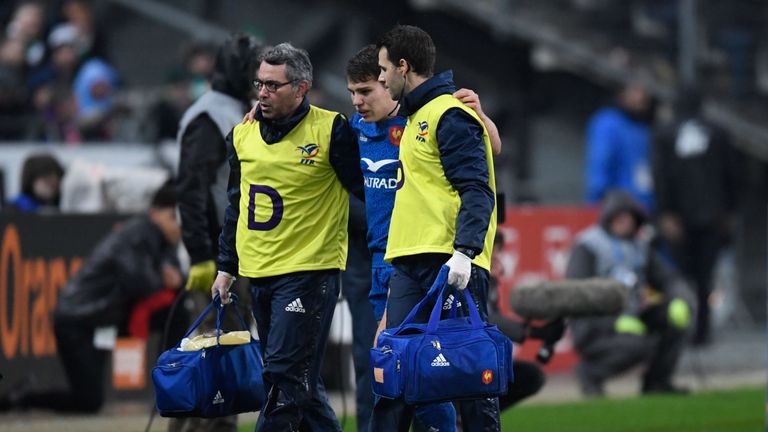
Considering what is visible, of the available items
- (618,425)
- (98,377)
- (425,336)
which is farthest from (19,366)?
(425,336)


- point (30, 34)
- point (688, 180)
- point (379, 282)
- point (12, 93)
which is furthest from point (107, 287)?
point (688, 180)

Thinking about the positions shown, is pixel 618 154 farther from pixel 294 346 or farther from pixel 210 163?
pixel 294 346

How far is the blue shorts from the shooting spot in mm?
9195

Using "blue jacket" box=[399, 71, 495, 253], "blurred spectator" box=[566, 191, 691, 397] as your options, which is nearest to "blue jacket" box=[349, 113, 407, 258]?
"blue jacket" box=[399, 71, 495, 253]

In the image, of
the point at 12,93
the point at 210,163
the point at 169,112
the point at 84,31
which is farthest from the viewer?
the point at 84,31

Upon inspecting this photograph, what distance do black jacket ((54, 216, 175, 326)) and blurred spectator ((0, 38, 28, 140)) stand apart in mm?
4715

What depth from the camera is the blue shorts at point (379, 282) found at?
9195mm

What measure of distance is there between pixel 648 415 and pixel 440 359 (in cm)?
521

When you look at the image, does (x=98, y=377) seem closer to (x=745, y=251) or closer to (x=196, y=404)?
(x=196, y=404)

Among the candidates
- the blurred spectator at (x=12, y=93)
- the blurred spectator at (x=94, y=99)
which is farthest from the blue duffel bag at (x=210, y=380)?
the blurred spectator at (x=94, y=99)

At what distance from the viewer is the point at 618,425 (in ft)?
40.2

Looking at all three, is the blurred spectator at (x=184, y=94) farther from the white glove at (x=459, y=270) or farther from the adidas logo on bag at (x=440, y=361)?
the adidas logo on bag at (x=440, y=361)

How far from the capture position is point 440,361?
26.5 ft

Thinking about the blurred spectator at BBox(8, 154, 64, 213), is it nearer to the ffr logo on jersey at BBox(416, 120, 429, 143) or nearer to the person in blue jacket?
the person in blue jacket
